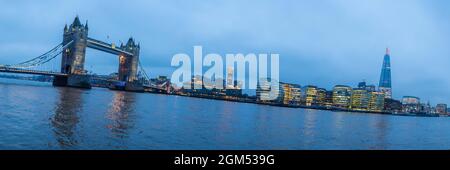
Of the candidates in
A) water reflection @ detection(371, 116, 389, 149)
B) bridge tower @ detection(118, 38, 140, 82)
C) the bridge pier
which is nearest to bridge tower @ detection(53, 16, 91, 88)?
the bridge pier

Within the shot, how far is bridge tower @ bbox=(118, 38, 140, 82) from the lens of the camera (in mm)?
175625

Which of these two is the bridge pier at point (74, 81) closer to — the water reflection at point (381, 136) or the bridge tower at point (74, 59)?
the bridge tower at point (74, 59)

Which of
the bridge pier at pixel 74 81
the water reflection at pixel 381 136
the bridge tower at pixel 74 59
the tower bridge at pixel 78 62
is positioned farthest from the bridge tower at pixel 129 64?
the water reflection at pixel 381 136

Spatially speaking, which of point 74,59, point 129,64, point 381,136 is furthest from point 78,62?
point 381,136

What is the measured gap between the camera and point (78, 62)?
14125cm

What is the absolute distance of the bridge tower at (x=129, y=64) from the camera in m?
176

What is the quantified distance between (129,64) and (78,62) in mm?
42457

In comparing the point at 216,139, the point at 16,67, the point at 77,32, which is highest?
the point at 77,32

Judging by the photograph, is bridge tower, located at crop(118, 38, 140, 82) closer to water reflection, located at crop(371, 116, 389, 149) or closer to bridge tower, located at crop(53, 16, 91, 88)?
bridge tower, located at crop(53, 16, 91, 88)
